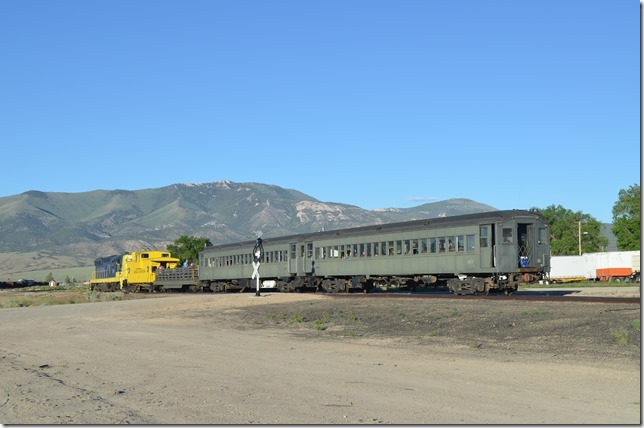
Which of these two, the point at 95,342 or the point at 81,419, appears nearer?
the point at 81,419

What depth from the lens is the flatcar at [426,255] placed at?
36.0 meters

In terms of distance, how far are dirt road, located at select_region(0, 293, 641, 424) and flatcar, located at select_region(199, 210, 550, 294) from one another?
46.5ft

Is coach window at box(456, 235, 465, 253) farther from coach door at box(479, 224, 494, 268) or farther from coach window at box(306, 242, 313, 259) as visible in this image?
coach window at box(306, 242, 313, 259)

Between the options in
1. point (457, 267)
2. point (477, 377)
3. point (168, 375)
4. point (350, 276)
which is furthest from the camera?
point (350, 276)

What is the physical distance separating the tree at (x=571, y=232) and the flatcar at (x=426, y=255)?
243ft

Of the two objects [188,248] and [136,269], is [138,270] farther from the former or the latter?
[188,248]

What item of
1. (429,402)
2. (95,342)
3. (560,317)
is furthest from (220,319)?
(429,402)

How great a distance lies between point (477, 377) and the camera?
14727mm

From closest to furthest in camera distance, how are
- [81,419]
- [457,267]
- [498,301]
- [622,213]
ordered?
[81,419] < [498,301] < [457,267] < [622,213]

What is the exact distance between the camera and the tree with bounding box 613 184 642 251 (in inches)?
Answer: 3976

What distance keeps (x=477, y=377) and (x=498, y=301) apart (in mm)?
16658

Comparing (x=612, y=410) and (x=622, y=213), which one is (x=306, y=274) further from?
(x=622, y=213)

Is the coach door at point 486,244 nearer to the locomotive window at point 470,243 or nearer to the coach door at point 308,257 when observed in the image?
the locomotive window at point 470,243

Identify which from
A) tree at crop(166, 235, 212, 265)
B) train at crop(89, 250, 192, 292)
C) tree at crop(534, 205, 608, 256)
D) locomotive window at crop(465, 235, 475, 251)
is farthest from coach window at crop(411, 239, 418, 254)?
tree at crop(166, 235, 212, 265)
